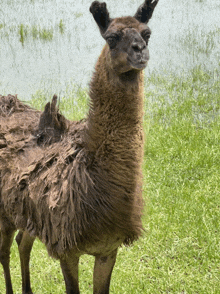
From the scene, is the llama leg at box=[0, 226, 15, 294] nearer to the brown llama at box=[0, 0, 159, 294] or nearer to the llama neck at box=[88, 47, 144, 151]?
the brown llama at box=[0, 0, 159, 294]

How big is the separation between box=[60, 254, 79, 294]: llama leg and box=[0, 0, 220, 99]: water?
17.6ft

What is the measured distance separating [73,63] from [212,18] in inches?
141

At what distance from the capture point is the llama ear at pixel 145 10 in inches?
91.4

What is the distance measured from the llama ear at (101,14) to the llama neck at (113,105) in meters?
0.13

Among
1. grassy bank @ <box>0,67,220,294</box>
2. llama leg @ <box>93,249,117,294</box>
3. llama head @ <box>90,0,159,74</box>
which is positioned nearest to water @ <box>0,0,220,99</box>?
A: grassy bank @ <box>0,67,220,294</box>

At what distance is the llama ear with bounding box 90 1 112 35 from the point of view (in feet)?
7.21

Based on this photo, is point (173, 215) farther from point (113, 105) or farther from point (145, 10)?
point (145, 10)

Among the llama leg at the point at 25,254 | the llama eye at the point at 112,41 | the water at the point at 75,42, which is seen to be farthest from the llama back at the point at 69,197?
the water at the point at 75,42

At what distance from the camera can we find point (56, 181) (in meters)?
2.45

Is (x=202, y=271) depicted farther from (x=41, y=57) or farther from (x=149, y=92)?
(x=41, y=57)

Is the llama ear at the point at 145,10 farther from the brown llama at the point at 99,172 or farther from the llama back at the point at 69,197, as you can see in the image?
the llama back at the point at 69,197

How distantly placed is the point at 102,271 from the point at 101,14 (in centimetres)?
152

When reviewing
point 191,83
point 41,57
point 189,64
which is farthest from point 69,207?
point 41,57

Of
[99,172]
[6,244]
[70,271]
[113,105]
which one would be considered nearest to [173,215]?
[6,244]
